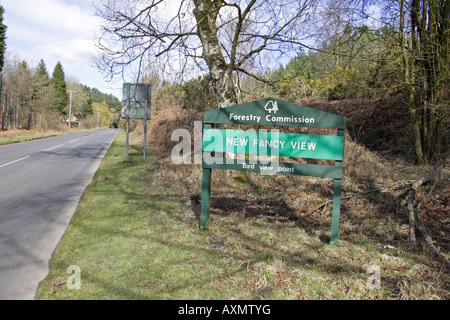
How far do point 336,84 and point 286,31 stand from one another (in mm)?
6253

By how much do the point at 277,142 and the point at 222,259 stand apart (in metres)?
1.87

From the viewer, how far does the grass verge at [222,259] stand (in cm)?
330

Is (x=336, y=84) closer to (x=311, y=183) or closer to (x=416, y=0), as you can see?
(x=416, y=0)

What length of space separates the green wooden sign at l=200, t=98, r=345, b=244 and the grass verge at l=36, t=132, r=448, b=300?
1.82 feet

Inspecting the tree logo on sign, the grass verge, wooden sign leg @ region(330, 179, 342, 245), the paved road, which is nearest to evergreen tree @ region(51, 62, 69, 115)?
the paved road

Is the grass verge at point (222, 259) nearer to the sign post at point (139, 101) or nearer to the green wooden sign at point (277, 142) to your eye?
the green wooden sign at point (277, 142)

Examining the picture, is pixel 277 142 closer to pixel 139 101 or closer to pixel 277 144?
pixel 277 144

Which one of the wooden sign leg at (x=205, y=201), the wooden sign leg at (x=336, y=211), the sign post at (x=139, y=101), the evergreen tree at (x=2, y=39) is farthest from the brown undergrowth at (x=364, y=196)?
the evergreen tree at (x=2, y=39)

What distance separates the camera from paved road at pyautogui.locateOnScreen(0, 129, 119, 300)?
3.91 m

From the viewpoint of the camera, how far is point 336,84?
14.0 m

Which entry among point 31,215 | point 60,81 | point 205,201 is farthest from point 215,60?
point 60,81

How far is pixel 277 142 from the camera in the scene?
480 cm

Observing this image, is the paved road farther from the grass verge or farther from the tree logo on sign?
the tree logo on sign

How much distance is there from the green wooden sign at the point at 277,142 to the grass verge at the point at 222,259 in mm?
556
